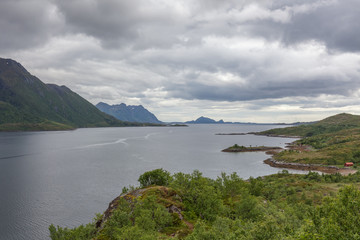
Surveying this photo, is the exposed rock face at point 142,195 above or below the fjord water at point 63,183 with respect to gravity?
above

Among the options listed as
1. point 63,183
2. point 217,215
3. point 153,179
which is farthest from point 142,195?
point 63,183

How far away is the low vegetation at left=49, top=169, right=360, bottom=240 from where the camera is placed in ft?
84.9

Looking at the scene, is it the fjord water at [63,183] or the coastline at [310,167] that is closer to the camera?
the fjord water at [63,183]

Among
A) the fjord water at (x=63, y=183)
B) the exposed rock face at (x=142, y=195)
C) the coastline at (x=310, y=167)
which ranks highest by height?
the exposed rock face at (x=142, y=195)

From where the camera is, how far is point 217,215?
52.6 metres

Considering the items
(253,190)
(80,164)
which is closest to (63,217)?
(253,190)

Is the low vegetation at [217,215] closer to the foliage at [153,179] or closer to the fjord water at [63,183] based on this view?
the foliage at [153,179]

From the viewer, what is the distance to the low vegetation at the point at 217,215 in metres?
25.9

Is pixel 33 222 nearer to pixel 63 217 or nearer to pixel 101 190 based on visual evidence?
pixel 63 217

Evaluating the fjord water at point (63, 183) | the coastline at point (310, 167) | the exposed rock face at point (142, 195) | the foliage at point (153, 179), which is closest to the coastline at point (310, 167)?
the coastline at point (310, 167)

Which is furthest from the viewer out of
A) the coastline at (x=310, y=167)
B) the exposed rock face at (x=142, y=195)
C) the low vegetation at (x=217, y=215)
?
the coastline at (x=310, y=167)

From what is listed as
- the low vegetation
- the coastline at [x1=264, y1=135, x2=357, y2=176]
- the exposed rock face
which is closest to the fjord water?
the coastline at [x1=264, y1=135, x2=357, y2=176]

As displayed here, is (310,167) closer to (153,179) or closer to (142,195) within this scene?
(153,179)

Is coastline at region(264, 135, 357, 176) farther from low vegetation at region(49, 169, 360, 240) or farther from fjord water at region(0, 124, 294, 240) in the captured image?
low vegetation at region(49, 169, 360, 240)
